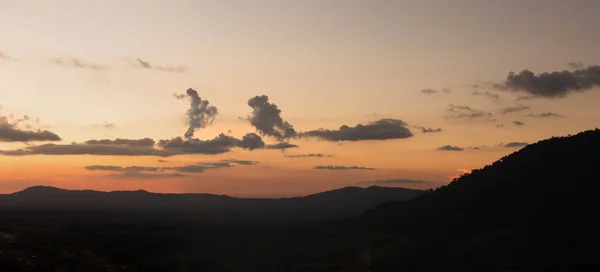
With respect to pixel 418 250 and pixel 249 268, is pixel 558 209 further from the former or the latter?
pixel 249 268

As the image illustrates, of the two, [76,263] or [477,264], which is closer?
[477,264]

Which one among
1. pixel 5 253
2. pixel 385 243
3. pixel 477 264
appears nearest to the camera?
pixel 477 264

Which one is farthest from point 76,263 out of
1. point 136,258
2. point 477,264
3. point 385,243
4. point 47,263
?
point 477,264

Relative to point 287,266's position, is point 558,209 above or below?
above

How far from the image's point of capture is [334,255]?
19200cm

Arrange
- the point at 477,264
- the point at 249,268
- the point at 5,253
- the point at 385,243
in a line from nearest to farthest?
the point at 477,264 < the point at 249,268 < the point at 5,253 < the point at 385,243

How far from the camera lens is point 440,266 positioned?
163875 millimetres

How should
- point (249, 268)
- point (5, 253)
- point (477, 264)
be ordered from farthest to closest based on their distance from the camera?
point (5, 253), point (249, 268), point (477, 264)

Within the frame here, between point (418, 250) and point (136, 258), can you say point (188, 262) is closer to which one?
point (136, 258)

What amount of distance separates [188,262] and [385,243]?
59.5 meters

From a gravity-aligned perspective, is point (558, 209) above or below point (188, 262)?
above

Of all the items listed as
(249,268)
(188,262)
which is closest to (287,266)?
(249,268)

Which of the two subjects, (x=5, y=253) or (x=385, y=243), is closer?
(x=5, y=253)

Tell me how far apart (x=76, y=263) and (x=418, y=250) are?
93591 mm
